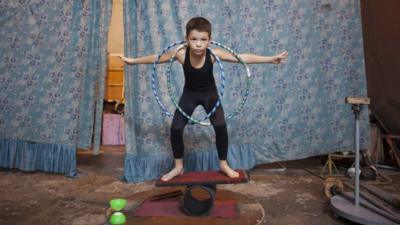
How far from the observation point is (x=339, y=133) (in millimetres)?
4102

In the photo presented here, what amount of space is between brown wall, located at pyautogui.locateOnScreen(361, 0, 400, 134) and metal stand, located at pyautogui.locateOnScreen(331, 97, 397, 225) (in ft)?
7.14

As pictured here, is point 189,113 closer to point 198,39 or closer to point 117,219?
point 198,39

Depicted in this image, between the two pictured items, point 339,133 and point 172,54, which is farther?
point 339,133

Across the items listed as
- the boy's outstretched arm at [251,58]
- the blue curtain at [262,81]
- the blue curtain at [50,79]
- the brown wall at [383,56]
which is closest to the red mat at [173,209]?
the blue curtain at [262,81]

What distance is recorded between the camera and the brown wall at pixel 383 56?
186 inches

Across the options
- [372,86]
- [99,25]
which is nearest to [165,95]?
[99,25]

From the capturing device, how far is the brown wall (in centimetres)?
472

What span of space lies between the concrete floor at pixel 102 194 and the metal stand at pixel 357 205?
0.14m

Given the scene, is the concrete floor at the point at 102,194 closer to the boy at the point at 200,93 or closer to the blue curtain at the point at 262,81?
the blue curtain at the point at 262,81

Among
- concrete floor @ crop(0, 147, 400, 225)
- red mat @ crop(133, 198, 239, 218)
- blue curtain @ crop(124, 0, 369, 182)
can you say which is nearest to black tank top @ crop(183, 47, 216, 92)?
blue curtain @ crop(124, 0, 369, 182)

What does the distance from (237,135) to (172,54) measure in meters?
1.23

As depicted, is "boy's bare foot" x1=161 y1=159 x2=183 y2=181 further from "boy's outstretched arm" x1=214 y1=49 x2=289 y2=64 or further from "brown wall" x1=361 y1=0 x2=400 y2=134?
"brown wall" x1=361 y1=0 x2=400 y2=134

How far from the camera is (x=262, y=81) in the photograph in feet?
13.3

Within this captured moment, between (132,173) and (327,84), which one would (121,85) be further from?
(327,84)
